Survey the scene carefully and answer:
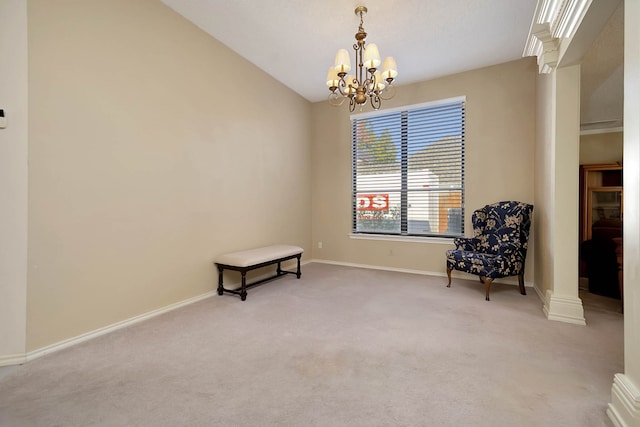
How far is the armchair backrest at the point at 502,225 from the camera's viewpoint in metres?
3.40

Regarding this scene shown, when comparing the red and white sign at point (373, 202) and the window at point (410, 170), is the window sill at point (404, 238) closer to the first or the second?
the window at point (410, 170)

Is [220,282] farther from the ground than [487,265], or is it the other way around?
[487,265]

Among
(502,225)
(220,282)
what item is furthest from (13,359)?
(502,225)

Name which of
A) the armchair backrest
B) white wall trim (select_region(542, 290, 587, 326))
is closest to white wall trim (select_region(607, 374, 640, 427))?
white wall trim (select_region(542, 290, 587, 326))

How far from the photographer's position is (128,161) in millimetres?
2631

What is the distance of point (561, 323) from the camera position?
8.58 ft

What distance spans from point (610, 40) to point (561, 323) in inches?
105

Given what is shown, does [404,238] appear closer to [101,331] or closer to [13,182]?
[101,331]

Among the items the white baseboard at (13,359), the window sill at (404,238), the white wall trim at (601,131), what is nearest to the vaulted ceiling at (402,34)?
the white wall trim at (601,131)

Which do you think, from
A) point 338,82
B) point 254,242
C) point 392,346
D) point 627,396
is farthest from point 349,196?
point 627,396

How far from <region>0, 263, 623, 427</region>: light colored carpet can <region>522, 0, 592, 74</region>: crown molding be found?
2.35 metres

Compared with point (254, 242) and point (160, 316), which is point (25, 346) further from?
point (254, 242)

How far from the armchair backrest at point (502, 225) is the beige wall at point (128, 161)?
3.05m

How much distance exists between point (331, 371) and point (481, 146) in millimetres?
3667
